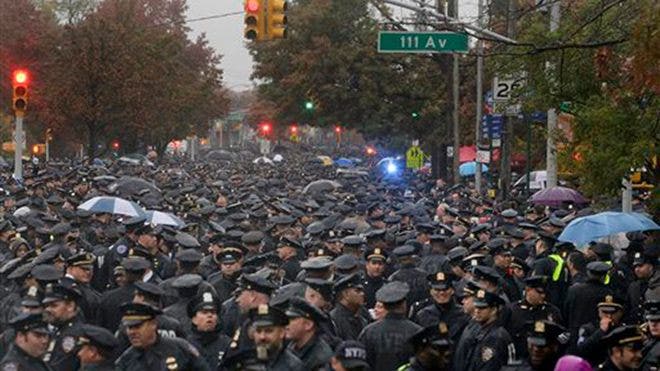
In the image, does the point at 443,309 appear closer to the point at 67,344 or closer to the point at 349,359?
the point at 67,344

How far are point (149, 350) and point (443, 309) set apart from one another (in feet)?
12.7

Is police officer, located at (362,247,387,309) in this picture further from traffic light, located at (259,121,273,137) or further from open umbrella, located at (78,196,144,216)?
traffic light, located at (259,121,273,137)

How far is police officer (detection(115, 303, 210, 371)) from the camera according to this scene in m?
9.67

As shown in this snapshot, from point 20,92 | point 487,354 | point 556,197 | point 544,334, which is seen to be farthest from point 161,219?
point 544,334

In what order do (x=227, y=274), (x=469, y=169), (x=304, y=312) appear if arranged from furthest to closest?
(x=469, y=169), (x=227, y=274), (x=304, y=312)

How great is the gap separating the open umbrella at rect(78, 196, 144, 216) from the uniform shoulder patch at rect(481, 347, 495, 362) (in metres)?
11.0

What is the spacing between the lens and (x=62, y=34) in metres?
53.8

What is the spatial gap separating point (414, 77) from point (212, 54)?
5192cm

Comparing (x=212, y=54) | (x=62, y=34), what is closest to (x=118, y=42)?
(x=62, y=34)

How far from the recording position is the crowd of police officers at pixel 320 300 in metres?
9.79

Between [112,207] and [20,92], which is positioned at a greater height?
[20,92]

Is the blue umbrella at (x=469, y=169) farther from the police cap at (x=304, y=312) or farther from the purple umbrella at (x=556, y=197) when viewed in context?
the police cap at (x=304, y=312)

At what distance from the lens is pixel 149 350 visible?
9758 millimetres

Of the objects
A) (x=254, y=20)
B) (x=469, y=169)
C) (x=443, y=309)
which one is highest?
(x=254, y=20)
